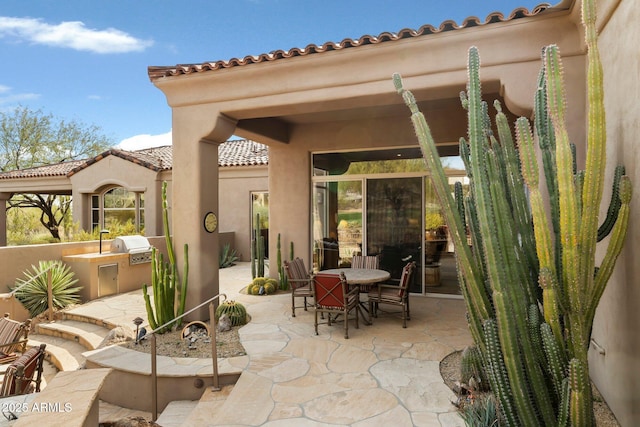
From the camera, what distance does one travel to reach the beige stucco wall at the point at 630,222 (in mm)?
3074

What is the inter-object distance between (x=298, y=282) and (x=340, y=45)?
435cm

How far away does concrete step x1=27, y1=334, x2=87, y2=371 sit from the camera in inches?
252

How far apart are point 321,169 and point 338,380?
19.6 ft

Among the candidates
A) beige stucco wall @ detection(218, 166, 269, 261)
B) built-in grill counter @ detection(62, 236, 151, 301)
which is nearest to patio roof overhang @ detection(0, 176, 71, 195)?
beige stucco wall @ detection(218, 166, 269, 261)

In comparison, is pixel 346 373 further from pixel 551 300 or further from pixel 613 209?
pixel 613 209

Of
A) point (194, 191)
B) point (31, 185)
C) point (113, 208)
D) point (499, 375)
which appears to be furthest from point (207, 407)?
point (31, 185)

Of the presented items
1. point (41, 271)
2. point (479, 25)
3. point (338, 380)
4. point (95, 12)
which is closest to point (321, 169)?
point (479, 25)

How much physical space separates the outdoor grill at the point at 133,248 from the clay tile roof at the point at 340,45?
536cm

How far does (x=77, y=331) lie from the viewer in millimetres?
7324

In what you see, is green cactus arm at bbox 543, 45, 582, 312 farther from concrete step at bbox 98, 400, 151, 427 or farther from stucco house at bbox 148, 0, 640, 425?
concrete step at bbox 98, 400, 151, 427

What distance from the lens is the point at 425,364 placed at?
4898 mm

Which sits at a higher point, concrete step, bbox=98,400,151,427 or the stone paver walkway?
the stone paver walkway

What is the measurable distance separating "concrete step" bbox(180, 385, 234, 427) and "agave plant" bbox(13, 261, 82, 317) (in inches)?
227

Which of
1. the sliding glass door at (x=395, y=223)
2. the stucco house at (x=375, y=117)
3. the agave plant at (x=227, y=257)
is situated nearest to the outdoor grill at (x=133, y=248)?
the agave plant at (x=227, y=257)
